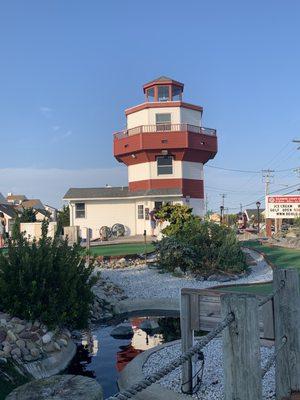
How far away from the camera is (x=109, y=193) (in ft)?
115

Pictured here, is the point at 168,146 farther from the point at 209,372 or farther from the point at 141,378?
the point at 141,378

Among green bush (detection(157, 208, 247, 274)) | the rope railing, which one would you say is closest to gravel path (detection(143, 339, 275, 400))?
the rope railing

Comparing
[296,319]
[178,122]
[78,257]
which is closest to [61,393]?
[296,319]

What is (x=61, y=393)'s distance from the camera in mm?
2980

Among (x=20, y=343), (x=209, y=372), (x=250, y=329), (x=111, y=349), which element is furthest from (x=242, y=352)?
(x=111, y=349)

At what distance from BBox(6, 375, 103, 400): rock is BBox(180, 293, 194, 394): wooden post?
2.46 metres

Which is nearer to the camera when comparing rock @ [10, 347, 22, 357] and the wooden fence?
the wooden fence

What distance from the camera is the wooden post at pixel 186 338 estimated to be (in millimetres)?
5531

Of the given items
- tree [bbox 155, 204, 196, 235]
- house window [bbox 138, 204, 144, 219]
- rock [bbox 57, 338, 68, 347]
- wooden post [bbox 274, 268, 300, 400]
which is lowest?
rock [bbox 57, 338, 68, 347]

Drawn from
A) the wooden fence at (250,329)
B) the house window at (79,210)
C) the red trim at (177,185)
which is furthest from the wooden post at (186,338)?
the house window at (79,210)

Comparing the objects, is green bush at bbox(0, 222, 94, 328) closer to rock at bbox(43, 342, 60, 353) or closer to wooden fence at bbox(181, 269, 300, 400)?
rock at bbox(43, 342, 60, 353)

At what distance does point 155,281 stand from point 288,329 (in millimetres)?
10410

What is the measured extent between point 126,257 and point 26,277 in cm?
1173

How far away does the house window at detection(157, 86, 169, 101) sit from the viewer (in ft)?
117
